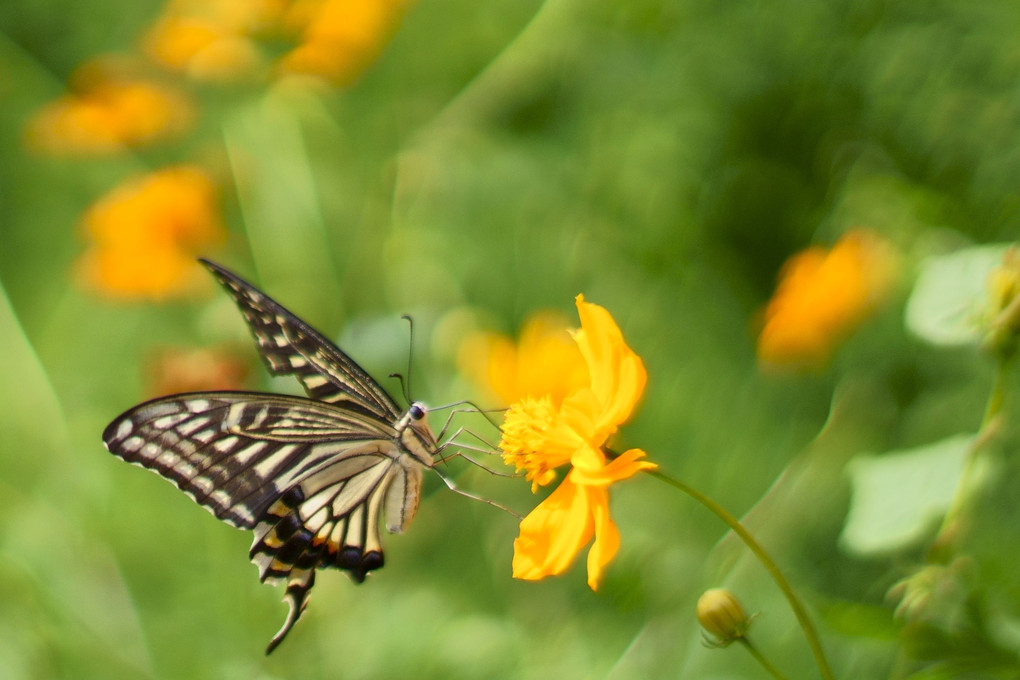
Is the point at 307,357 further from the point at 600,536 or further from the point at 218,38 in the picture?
the point at 218,38

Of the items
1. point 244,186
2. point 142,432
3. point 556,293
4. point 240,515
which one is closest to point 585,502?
point 240,515

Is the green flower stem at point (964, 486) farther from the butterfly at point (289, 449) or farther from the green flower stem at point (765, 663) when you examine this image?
the butterfly at point (289, 449)

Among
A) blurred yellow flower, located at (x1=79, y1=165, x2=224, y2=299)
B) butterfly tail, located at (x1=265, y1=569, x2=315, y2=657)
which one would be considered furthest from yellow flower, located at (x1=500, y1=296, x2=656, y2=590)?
blurred yellow flower, located at (x1=79, y1=165, x2=224, y2=299)

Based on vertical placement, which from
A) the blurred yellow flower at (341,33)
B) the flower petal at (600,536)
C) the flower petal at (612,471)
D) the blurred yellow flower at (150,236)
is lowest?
the flower petal at (600,536)

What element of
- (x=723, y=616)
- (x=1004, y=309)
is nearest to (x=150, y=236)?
(x=723, y=616)

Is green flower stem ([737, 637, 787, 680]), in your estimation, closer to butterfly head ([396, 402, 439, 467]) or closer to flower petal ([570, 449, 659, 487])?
flower petal ([570, 449, 659, 487])

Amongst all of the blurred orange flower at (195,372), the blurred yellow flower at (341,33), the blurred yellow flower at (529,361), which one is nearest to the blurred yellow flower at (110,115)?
the blurred yellow flower at (341,33)

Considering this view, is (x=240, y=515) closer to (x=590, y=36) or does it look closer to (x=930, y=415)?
(x=930, y=415)
